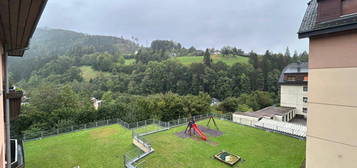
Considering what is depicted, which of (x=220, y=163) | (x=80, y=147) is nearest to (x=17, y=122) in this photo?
(x=80, y=147)

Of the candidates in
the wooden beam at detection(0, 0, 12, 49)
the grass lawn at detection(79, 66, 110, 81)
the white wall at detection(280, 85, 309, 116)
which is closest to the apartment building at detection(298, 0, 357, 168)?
the wooden beam at detection(0, 0, 12, 49)

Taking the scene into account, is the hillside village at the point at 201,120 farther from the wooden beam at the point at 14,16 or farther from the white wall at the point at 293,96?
the white wall at the point at 293,96

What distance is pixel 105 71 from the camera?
5609 cm

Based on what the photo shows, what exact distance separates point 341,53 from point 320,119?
1736mm

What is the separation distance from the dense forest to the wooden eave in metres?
16.0

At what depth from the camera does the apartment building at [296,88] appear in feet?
69.3

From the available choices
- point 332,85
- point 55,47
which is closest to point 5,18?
point 332,85

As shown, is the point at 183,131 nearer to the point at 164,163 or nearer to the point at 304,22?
A: the point at 164,163

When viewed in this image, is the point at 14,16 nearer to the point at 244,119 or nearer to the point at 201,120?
the point at 201,120

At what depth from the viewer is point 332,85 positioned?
3.75m

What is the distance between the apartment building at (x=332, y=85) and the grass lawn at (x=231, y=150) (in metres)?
5.89

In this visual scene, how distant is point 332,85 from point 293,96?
74.9ft

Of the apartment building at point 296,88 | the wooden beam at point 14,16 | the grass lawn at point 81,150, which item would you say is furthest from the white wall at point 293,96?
the wooden beam at point 14,16

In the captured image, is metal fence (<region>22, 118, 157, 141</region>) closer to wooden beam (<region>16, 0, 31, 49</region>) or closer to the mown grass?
the mown grass
